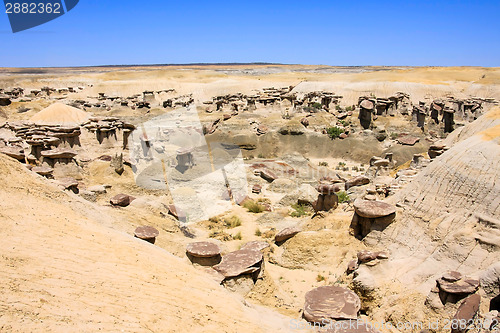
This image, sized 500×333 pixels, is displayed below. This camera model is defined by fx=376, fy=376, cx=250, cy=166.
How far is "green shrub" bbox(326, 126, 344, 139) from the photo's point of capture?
A: 2391 centimetres

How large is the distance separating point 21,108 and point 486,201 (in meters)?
33.0

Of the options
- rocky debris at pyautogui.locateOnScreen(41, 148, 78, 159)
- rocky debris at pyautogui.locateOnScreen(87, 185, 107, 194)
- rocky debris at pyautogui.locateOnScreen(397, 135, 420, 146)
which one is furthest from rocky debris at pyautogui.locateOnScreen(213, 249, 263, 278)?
rocky debris at pyautogui.locateOnScreen(397, 135, 420, 146)

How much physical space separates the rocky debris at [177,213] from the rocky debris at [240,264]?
14.9 ft

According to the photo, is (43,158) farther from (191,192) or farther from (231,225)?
(231,225)

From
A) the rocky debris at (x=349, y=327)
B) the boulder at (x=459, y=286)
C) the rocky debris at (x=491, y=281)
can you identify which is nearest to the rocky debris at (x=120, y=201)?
the rocky debris at (x=349, y=327)

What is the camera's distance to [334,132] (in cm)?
2406

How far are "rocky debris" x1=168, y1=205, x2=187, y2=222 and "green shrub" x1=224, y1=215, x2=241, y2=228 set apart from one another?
56.5 inches

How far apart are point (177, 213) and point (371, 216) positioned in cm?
639

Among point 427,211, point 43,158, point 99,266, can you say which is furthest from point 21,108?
point 427,211

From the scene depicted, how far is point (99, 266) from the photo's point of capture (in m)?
6.02

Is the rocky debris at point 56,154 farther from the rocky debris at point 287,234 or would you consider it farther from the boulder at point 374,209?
the boulder at point 374,209

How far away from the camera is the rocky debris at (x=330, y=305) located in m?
6.34

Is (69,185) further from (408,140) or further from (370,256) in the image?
(408,140)

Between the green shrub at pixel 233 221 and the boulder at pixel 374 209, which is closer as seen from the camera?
the boulder at pixel 374 209
